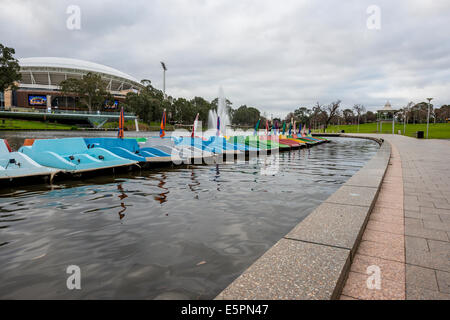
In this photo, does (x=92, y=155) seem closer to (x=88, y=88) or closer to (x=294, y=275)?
(x=294, y=275)

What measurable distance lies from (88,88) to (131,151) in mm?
74359

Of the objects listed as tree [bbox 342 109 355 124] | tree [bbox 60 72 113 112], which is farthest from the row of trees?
tree [bbox 60 72 113 112]

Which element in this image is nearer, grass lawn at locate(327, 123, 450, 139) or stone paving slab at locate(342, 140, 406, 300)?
stone paving slab at locate(342, 140, 406, 300)

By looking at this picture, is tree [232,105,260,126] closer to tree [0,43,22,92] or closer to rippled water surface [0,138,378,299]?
tree [0,43,22,92]

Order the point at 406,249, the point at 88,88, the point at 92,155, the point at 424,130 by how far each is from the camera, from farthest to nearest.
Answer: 1. the point at 88,88
2. the point at 424,130
3. the point at 92,155
4. the point at 406,249

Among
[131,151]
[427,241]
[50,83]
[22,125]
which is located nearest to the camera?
[427,241]

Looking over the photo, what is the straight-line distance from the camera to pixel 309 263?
113 inches

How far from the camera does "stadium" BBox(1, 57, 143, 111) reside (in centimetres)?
8969

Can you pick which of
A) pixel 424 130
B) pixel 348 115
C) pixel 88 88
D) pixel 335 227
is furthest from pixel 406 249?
pixel 348 115

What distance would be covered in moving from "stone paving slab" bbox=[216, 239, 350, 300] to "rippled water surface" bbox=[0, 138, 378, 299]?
86 centimetres

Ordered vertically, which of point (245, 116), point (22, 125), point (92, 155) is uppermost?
point (245, 116)

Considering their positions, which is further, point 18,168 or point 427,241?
point 18,168
